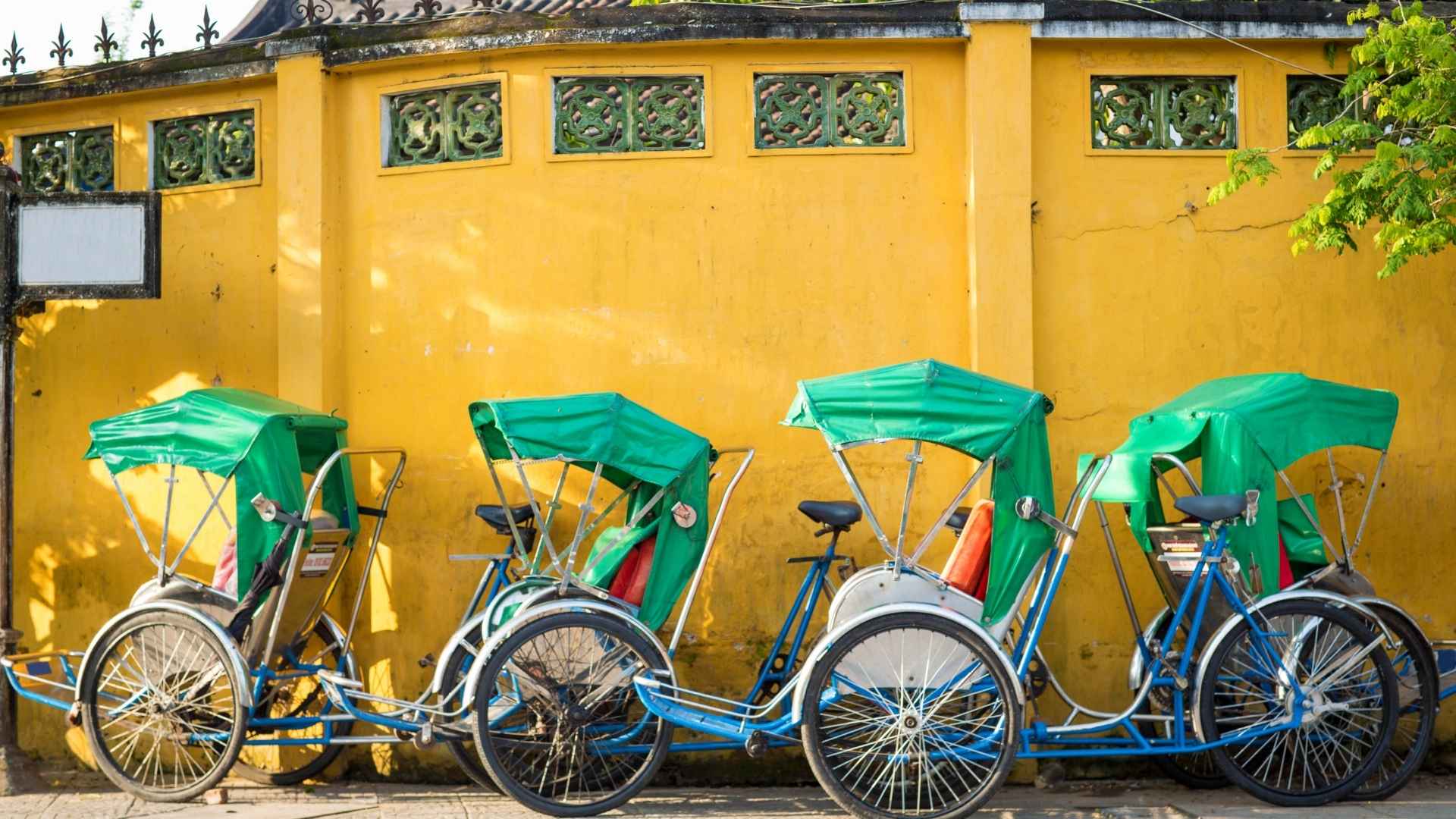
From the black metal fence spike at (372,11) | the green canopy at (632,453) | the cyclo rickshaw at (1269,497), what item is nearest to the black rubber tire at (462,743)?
the green canopy at (632,453)

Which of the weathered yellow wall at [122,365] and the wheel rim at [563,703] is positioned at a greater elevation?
the weathered yellow wall at [122,365]

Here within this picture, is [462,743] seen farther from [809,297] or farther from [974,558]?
[809,297]

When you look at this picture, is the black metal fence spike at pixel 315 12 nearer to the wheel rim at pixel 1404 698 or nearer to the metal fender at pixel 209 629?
the metal fender at pixel 209 629

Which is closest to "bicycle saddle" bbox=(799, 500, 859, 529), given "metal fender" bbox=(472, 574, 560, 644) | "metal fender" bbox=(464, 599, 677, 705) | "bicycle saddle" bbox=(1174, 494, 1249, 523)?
"metal fender" bbox=(464, 599, 677, 705)

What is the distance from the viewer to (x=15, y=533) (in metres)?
7.49

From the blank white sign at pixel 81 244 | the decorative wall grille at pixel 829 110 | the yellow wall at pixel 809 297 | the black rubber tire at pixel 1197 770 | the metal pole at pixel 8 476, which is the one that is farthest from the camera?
the decorative wall grille at pixel 829 110

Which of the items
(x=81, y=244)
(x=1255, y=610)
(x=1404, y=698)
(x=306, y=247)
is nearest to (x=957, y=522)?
(x=1255, y=610)

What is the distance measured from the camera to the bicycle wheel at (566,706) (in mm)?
5828

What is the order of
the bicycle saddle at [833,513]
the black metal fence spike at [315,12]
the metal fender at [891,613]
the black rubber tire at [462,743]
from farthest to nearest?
1. the black metal fence spike at [315,12]
2. the bicycle saddle at [833,513]
3. the black rubber tire at [462,743]
4. the metal fender at [891,613]

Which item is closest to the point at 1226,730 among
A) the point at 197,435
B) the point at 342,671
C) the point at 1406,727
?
the point at 1406,727

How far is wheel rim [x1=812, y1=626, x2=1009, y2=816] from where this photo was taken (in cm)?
568

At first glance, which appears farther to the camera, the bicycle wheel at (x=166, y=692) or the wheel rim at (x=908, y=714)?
the bicycle wheel at (x=166, y=692)

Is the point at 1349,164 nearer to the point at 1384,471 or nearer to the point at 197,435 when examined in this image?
the point at 1384,471

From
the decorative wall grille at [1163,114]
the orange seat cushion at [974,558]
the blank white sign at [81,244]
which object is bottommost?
the orange seat cushion at [974,558]
